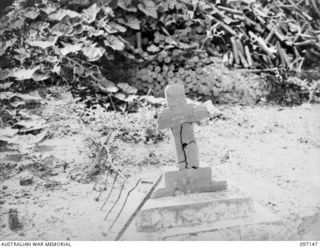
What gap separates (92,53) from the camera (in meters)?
4.91

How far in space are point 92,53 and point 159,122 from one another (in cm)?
201

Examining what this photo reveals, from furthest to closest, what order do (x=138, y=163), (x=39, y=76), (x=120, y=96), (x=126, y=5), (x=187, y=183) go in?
(x=126, y=5) < (x=120, y=96) < (x=39, y=76) < (x=138, y=163) < (x=187, y=183)

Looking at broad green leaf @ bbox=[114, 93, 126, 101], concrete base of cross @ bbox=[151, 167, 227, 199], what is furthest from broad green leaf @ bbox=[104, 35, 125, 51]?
concrete base of cross @ bbox=[151, 167, 227, 199]

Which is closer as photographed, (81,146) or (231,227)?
(231,227)

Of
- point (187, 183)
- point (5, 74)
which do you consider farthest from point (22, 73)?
point (187, 183)

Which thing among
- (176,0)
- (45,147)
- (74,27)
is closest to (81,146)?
(45,147)

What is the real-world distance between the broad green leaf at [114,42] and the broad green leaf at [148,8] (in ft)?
1.68

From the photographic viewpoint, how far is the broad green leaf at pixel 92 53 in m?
4.90

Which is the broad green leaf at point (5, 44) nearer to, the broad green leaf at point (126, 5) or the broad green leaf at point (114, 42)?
the broad green leaf at point (114, 42)

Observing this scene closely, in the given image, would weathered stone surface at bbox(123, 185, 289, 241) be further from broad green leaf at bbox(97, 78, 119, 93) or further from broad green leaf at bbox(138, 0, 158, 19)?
broad green leaf at bbox(138, 0, 158, 19)

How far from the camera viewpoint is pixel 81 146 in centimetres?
411

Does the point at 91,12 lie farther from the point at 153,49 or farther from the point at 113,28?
the point at 153,49

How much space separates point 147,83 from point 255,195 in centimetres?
216

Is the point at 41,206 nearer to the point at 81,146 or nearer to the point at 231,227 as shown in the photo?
the point at 81,146
